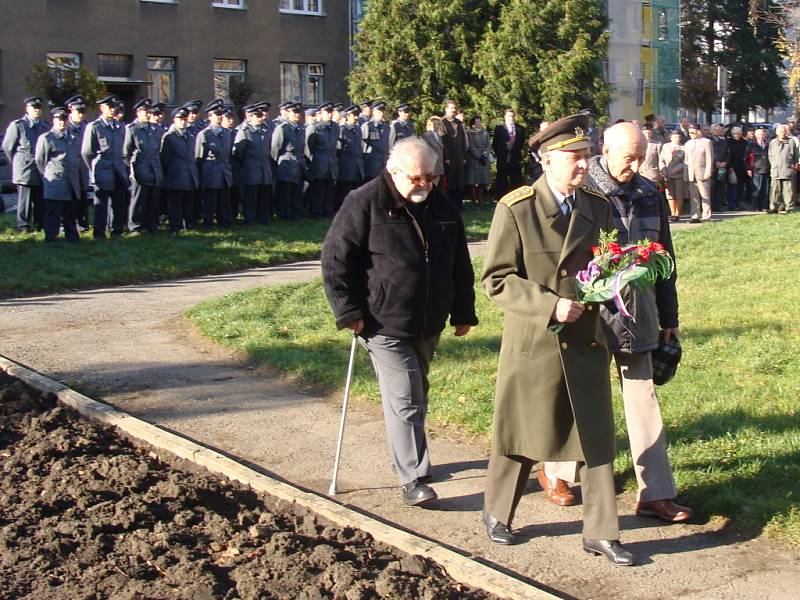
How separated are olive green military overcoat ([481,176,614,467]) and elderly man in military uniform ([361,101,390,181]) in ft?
53.3

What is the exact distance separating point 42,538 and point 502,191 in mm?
19217

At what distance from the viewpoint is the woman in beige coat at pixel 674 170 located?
75.3 ft

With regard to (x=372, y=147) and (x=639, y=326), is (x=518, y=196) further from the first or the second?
(x=372, y=147)

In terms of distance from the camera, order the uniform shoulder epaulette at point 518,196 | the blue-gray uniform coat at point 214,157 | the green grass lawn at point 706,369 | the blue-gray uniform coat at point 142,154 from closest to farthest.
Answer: the uniform shoulder epaulette at point 518,196
the green grass lawn at point 706,369
the blue-gray uniform coat at point 142,154
the blue-gray uniform coat at point 214,157

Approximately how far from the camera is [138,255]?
16.0 m

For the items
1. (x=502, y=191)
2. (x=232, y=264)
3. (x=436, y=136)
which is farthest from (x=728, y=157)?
(x=232, y=264)

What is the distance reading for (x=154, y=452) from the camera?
24.2ft

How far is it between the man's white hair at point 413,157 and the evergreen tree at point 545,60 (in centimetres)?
1962

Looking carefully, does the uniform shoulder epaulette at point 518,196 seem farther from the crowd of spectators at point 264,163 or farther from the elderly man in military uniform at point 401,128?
the elderly man in military uniform at point 401,128

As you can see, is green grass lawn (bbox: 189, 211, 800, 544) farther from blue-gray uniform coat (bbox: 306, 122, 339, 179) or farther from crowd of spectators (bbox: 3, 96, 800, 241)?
blue-gray uniform coat (bbox: 306, 122, 339, 179)

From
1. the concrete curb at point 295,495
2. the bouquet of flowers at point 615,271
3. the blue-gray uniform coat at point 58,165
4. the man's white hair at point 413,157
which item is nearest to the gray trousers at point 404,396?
the concrete curb at point 295,495

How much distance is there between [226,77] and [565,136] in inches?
1210

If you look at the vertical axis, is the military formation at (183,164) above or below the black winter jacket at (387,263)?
above

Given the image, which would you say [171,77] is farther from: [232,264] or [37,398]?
[37,398]
